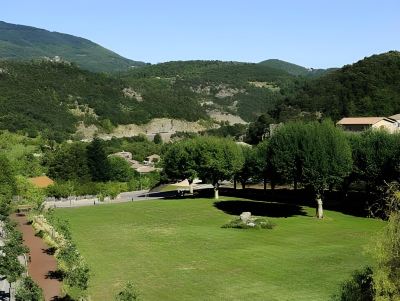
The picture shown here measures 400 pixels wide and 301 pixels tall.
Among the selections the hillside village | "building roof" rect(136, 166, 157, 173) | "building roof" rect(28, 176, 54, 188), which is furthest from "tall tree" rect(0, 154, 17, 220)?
"building roof" rect(136, 166, 157, 173)

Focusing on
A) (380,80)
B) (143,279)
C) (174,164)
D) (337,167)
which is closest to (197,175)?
(174,164)

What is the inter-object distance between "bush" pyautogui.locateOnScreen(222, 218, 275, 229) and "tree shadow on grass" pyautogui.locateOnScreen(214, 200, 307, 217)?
6.74 meters

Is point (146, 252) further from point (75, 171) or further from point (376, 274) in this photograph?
point (75, 171)

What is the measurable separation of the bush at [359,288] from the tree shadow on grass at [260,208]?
39603mm

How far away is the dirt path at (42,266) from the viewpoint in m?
35.2

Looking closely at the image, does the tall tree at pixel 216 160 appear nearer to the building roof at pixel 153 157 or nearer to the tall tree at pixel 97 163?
the tall tree at pixel 97 163

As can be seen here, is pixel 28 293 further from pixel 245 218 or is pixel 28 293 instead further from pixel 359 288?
pixel 245 218

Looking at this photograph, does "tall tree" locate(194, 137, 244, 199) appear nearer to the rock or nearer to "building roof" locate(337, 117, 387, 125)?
the rock

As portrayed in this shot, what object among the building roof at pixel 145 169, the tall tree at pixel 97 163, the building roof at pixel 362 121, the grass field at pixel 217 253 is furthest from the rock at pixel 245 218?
the building roof at pixel 145 169

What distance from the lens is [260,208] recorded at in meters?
67.9

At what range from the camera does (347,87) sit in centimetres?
15125

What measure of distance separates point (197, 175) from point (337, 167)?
27.7 m

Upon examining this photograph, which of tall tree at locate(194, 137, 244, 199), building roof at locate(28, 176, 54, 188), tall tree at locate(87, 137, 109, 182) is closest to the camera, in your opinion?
tall tree at locate(194, 137, 244, 199)

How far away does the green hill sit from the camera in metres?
136
